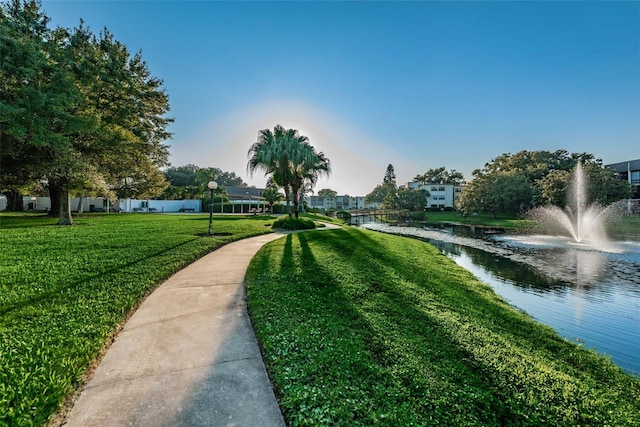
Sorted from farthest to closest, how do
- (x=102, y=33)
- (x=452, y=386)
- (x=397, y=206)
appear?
(x=397, y=206) → (x=102, y=33) → (x=452, y=386)

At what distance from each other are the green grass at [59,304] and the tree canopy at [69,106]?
5380 mm

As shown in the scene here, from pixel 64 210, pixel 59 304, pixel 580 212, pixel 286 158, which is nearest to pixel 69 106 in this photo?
pixel 64 210

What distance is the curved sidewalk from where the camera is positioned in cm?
198

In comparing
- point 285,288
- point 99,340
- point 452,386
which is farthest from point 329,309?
point 99,340

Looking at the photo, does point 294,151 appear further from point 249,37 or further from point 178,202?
point 178,202

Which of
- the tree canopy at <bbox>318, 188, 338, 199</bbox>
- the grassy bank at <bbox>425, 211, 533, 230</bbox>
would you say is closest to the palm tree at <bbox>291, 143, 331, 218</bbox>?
the grassy bank at <bbox>425, 211, 533, 230</bbox>

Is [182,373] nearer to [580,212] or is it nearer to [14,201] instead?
[580,212]

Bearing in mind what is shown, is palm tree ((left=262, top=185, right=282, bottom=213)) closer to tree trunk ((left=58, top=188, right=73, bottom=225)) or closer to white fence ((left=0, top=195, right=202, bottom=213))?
white fence ((left=0, top=195, right=202, bottom=213))

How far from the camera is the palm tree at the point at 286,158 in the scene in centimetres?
1439

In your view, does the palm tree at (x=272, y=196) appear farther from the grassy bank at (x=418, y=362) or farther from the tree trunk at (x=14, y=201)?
the grassy bank at (x=418, y=362)

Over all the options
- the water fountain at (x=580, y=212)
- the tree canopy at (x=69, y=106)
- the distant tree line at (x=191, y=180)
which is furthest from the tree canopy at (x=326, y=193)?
the tree canopy at (x=69, y=106)

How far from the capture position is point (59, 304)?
3680 mm

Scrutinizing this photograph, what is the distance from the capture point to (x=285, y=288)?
4930mm

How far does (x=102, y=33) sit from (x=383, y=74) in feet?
51.7
